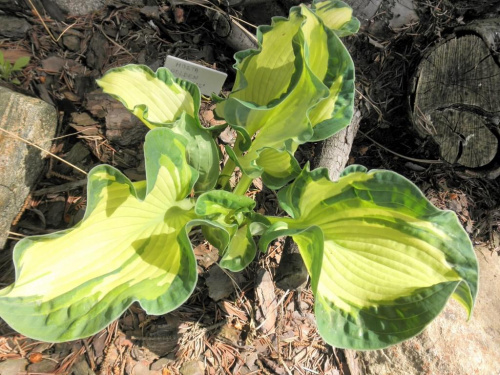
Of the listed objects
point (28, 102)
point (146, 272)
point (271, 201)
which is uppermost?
point (28, 102)

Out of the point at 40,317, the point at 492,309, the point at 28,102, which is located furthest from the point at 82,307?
the point at 492,309

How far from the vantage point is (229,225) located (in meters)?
1.20

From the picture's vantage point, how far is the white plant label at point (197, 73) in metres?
1.55

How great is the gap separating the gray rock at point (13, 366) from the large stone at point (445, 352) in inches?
48.2

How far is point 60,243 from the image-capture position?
1.04 m

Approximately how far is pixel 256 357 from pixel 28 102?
135 cm

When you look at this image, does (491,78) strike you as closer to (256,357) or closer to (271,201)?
(271,201)

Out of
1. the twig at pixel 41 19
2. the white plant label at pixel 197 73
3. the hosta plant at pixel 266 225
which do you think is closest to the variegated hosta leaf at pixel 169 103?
the hosta plant at pixel 266 225

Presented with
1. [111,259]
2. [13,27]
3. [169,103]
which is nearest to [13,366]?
[111,259]

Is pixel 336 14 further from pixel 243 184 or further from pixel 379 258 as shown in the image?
pixel 379 258

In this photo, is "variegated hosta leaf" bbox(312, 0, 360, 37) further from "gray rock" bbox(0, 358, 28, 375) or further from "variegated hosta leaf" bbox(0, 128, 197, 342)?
"gray rock" bbox(0, 358, 28, 375)

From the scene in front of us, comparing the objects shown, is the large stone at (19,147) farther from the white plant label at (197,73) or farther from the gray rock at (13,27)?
the white plant label at (197,73)

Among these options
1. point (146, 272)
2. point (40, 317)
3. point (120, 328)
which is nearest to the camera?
point (40, 317)

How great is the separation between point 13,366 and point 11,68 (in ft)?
4.06
